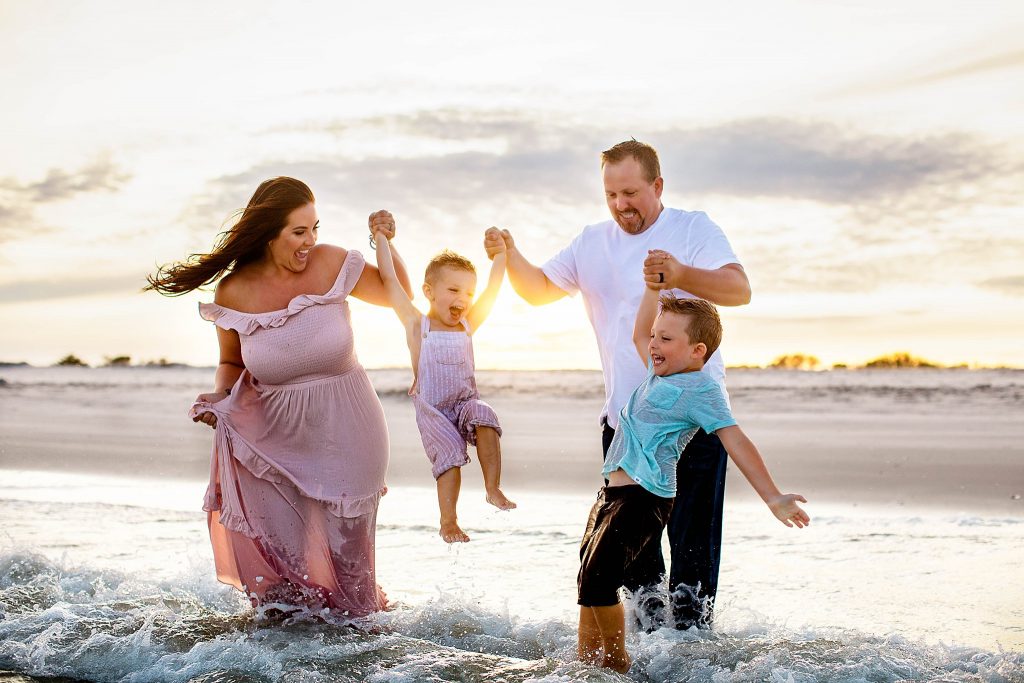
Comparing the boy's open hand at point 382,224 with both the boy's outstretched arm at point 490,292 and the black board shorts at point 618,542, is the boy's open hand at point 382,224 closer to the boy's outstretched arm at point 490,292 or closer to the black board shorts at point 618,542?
the boy's outstretched arm at point 490,292

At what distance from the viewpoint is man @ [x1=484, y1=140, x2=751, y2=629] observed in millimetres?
4395

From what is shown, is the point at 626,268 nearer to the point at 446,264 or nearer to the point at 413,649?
the point at 446,264

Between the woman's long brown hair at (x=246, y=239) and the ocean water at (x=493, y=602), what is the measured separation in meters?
1.79

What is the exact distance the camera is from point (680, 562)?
4.71 metres

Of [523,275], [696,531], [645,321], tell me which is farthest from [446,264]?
[696,531]

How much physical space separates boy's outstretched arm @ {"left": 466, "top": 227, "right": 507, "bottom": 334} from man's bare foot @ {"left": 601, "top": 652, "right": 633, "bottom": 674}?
1.63 m

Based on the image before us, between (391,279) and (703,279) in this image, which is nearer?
(703,279)

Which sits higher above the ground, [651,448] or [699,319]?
[699,319]

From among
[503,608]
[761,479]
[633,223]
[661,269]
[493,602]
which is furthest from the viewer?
[493,602]

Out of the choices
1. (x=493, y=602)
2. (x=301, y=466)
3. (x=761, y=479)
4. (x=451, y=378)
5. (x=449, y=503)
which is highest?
(x=451, y=378)

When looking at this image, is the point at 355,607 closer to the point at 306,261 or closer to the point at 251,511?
the point at 251,511

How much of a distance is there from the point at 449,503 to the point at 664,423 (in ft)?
3.80

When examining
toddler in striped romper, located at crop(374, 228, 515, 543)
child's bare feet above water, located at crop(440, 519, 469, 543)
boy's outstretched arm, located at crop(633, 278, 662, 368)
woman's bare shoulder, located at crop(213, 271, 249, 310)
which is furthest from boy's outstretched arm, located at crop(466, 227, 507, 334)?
woman's bare shoulder, located at crop(213, 271, 249, 310)

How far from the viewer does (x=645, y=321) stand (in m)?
4.28
